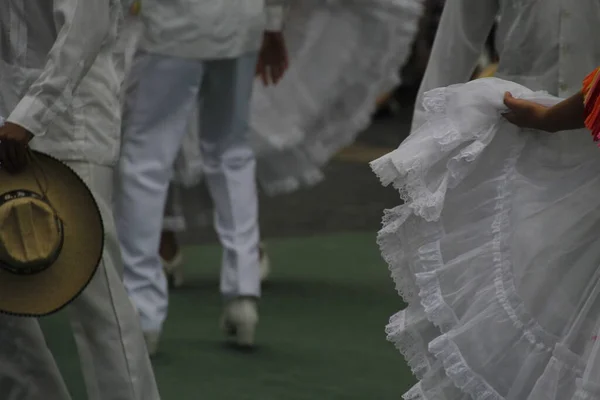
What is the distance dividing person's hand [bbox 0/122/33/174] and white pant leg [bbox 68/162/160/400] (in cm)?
26

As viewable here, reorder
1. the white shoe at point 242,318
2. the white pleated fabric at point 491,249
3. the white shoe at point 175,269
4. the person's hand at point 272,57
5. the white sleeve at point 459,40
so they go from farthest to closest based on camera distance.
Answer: the white shoe at point 175,269
the person's hand at point 272,57
the white shoe at point 242,318
the white sleeve at point 459,40
the white pleated fabric at point 491,249

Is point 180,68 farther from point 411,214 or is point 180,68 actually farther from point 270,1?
point 411,214

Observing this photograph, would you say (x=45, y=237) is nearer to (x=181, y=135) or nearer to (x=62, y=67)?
(x=62, y=67)

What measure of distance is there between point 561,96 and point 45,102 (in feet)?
4.61

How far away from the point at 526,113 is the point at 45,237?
130cm

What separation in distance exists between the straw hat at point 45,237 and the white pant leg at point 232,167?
210 cm

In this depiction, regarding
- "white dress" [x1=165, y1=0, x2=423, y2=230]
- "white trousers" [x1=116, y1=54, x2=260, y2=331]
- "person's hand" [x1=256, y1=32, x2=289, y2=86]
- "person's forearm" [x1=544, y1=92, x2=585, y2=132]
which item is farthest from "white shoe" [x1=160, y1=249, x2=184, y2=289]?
"person's forearm" [x1=544, y1=92, x2=585, y2=132]

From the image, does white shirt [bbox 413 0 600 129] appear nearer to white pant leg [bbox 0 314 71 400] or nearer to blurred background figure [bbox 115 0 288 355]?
white pant leg [bbox 0 314 71 400]

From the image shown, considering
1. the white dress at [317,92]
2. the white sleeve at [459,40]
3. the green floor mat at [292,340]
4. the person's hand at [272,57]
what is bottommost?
the green floor mat at [292,340]

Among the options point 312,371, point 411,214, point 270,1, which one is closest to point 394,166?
point 411,214

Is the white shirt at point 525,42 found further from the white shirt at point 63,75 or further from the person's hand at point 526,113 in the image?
the white shirt at point 63,75

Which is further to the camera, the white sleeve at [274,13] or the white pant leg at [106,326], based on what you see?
the white sleeve at [274,13]

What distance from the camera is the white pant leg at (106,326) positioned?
173 inches

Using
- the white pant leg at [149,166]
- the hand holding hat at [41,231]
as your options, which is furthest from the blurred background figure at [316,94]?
the hand holding hat at [41,231]
